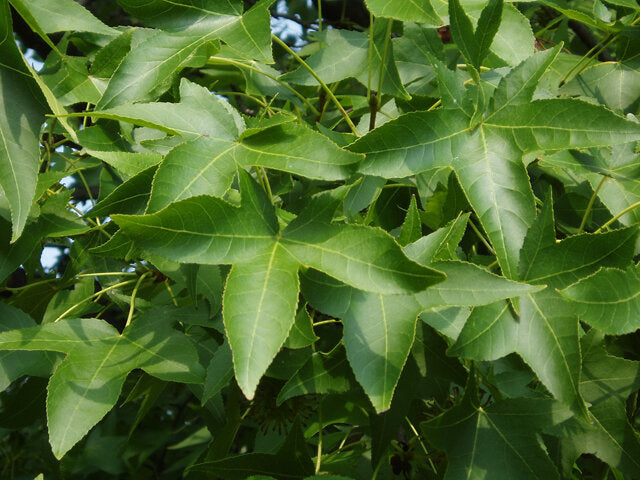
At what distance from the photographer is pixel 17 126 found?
3.05 feet

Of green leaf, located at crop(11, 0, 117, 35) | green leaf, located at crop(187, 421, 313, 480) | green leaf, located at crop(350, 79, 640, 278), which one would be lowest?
green leaf, located at crop(187, 421, 313, 480)

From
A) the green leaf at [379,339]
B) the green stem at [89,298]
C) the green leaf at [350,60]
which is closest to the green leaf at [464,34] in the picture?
the green leaf at [350,60]

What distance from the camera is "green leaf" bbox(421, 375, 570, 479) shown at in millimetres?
917

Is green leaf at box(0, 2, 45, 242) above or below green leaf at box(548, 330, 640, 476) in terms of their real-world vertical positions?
above

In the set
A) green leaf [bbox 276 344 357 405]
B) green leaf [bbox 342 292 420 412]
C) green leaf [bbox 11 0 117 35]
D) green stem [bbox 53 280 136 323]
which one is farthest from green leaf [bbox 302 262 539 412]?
green leaf [bbox 11 0 117 35]

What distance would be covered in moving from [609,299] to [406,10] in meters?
0.49

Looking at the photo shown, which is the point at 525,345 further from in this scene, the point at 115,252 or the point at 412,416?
the point at 115,252

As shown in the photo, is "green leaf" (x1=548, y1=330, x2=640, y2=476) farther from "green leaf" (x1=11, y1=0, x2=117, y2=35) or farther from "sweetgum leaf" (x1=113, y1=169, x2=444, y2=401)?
"green leaf" (x1=11, y1=0, x2=117, y2=35)

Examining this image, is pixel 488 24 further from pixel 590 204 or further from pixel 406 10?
pixel 590 204

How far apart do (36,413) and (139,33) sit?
29.1 inches

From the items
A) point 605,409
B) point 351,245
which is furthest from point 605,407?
point 351,245

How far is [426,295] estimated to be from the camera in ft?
2.64

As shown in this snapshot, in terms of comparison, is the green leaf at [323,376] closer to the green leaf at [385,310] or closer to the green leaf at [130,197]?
the green leaf at [385,310]

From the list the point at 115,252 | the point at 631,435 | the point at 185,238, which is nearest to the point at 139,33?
the point at 115,252
